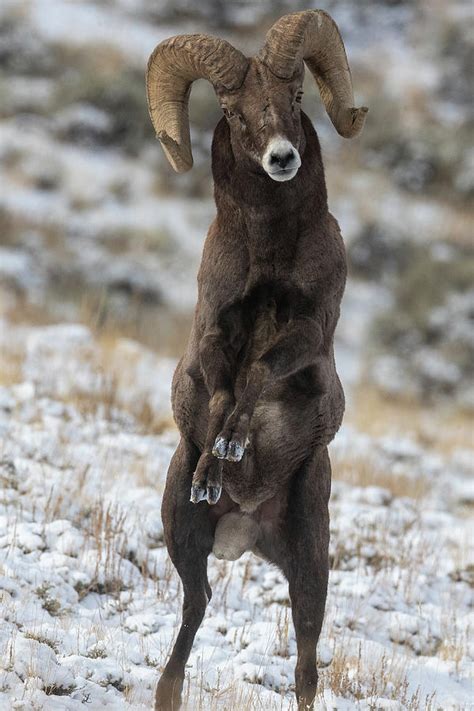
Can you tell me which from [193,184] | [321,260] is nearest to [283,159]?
[321,260]

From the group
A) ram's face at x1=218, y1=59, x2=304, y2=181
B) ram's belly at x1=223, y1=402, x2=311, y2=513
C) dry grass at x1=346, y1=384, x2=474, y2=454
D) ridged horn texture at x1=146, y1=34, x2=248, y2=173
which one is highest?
dry grass at x1=346, y1=384, x2=474, y2=454

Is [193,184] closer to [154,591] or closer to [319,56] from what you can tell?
[154,591]

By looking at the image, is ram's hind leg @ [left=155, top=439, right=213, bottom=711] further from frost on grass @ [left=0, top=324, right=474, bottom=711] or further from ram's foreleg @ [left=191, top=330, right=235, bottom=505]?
ram's foreleg @ [left=191, top=330, right=235, bottom=505]

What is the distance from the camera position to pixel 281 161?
3.91 meters

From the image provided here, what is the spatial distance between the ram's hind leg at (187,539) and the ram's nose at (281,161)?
123cm

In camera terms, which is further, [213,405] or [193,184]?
[193,184]

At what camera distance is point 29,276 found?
54.3 feet

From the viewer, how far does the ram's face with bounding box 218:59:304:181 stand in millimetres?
3973

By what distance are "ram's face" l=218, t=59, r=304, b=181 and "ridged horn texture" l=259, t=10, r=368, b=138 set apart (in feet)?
0.19

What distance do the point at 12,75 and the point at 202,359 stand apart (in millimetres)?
21165

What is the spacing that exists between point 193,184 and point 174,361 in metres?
8.78

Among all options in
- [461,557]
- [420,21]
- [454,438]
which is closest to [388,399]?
[454,438]

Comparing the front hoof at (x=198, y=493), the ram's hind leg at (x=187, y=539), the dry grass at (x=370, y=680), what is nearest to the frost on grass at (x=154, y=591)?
the dry grass at (x=370, y=680)

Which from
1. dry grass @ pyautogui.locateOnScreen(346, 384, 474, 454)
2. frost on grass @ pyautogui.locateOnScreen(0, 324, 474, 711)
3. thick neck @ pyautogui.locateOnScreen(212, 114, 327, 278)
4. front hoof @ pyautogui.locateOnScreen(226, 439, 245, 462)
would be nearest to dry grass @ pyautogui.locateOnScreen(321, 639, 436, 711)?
frost on grass @ pyautogui.locateOnScreen(0, 324, 474, 711)
